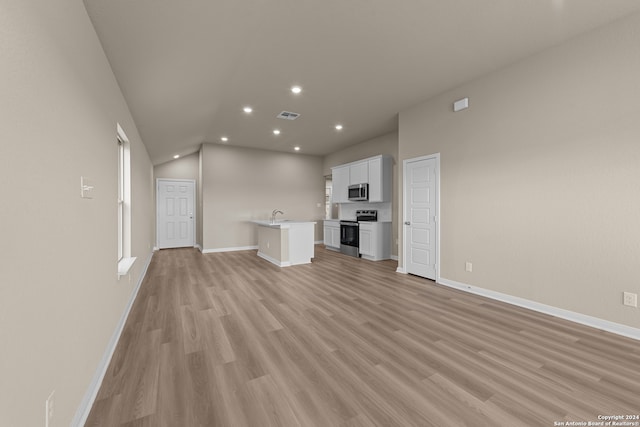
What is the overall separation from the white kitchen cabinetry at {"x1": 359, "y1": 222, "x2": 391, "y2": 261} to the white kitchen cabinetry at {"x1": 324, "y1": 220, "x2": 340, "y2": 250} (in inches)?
42.9

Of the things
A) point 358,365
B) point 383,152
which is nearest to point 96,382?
point 358,365

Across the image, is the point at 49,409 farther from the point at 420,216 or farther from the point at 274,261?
the point at 274,261

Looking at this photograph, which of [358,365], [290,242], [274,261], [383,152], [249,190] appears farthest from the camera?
[249,190]

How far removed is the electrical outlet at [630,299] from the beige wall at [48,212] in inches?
166

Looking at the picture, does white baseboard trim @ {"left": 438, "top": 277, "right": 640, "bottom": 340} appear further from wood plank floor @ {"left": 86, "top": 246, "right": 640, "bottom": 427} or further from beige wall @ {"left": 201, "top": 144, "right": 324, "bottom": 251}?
beige wall @ {"left": 201, "top": 144, "right": 324, "bottom": 251}

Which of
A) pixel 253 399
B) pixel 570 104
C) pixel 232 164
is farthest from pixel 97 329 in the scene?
pixel 232 164

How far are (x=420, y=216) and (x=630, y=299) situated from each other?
2.49 meters

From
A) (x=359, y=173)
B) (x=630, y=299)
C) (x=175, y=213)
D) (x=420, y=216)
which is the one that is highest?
(x=359, y=173)

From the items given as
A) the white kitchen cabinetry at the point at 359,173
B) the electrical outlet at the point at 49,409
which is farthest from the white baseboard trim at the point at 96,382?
the white kitchen cabinetry at the point at 359,173

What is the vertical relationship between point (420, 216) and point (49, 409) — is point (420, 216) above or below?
above

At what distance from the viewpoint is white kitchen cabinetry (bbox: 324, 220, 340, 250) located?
7445mm

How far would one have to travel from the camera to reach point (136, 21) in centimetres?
198

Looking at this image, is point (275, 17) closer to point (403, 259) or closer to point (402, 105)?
point (402, 105)

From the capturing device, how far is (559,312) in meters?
2.99
